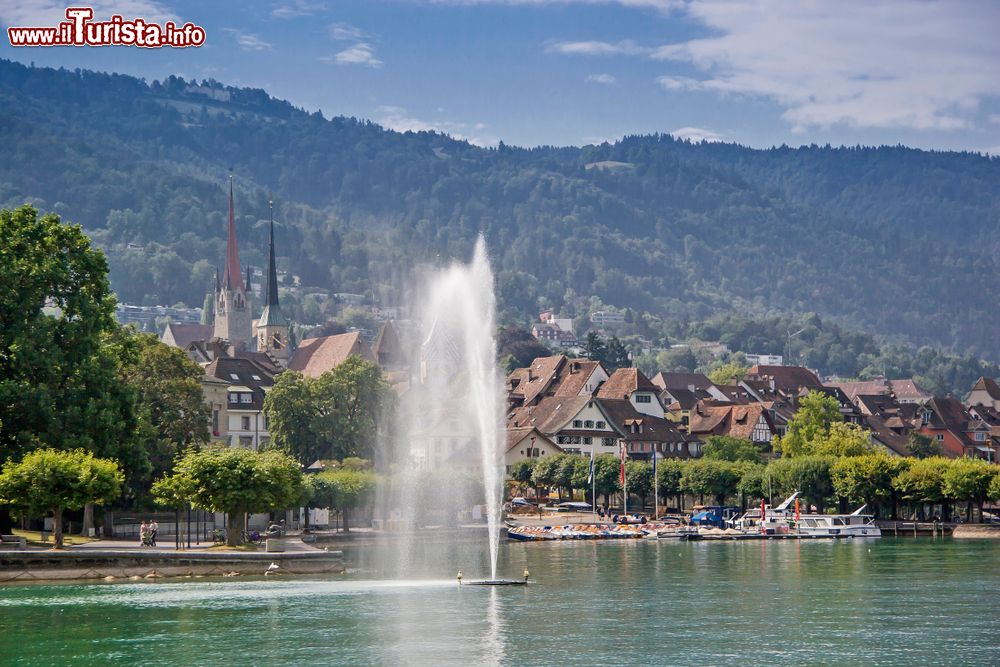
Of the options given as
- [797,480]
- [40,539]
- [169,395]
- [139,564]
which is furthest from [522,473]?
[139,564]

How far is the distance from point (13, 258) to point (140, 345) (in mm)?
21605

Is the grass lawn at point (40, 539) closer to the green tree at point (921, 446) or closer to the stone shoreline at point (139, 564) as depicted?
the stone shoreline at point (139, 564)

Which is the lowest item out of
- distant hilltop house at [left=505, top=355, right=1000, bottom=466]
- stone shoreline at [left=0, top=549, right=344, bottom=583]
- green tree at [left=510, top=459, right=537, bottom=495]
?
stone shoreline at [left=0, top=549, right=344, bottom=583]

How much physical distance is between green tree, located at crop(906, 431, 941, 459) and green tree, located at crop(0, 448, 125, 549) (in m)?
124

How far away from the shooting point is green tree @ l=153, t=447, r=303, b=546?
85.1m

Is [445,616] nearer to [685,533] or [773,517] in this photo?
[685,533]

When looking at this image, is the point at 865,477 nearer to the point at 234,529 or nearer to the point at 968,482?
the point at 968,482

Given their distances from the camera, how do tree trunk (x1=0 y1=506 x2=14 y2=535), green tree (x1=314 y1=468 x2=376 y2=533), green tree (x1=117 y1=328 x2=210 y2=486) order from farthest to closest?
green tree (x1=314 y1=468 x2=376 y2=533) → green tree (x1=117 y1=328 x2=210 y2=486) → tree trunk (x1=0 y1=506 x2=14 y2=535)

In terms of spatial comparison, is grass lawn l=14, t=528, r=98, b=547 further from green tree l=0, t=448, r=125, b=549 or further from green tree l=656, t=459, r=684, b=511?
green tree l=656, t=459, r=684, b=511

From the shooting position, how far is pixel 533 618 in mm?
64500

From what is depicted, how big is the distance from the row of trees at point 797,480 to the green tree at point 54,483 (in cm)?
7000

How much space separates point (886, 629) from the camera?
6209 cm

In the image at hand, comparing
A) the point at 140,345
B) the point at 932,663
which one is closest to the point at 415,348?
the point at 140,345

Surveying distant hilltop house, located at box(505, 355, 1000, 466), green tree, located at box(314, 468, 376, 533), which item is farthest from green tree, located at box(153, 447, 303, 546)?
distant hilltop house, located at box(505, 355, 1000, 466)
